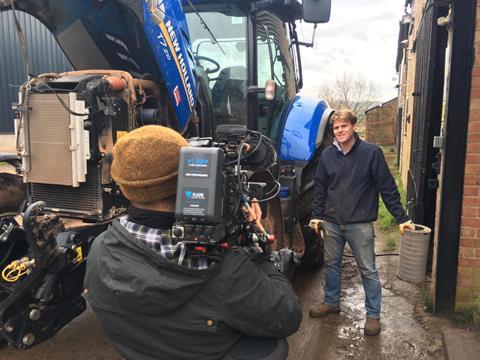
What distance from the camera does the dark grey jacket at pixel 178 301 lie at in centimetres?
150

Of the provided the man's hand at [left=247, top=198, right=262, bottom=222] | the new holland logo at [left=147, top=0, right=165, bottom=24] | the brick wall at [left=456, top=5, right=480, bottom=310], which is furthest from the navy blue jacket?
the man's hand at [left=247, top=198, right=262, bottom=222]

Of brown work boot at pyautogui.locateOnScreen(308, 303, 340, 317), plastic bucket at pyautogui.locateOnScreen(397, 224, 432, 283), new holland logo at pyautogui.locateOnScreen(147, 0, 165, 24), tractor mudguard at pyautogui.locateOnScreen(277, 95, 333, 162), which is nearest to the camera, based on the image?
new holland logo at pyautogui.locateOnScreen(147, 0, 165, 24)

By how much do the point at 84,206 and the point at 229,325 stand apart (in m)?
1.90

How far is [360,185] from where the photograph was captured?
3.54m

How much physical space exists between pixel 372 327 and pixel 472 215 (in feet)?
3.57

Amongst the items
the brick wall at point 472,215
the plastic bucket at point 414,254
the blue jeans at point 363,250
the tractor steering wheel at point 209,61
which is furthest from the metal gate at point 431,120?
the tractor steering wheel at point 209,61

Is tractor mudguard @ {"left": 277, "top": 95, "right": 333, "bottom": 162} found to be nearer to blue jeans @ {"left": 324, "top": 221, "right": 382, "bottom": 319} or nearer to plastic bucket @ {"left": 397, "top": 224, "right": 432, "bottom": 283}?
blue jeans @ {"left": 324, "top": 221, "right": 382, "bottom": 319}

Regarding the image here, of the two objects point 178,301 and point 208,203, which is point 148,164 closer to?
point 208,203

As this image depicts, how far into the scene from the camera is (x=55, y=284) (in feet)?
9.32

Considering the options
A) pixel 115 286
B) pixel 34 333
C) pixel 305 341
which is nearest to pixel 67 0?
pixel 34 333

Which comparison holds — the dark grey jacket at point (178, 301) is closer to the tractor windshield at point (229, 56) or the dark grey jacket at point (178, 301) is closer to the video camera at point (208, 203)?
the video camera at point (208, 203)

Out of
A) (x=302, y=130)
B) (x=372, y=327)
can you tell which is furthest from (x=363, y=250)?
(x=302, y=130)

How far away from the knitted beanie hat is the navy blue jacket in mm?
2192

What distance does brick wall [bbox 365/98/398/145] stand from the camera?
20.2 m
